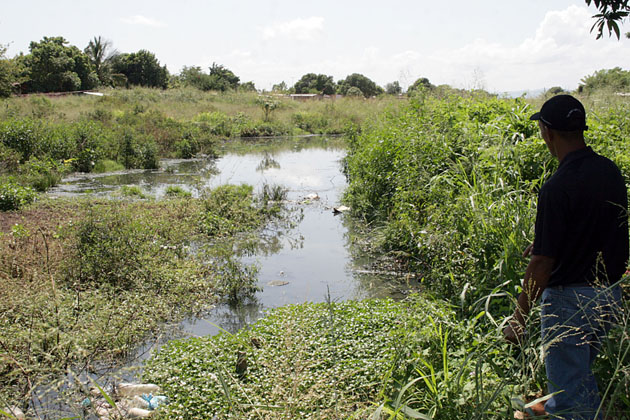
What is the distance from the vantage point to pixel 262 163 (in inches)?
754

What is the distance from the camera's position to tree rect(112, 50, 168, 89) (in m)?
54.2

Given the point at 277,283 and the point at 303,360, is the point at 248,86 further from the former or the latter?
the point at 303,360

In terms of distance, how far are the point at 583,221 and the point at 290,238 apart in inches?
282

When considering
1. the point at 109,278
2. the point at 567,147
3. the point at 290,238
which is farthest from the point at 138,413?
the point at 290,238

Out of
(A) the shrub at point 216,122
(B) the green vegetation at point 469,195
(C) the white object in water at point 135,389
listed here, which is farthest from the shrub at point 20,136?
(A) the shrub at point 216,122

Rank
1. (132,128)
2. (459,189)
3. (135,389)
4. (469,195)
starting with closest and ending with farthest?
(135,389) < (469,195) < (459,189) < (132,128)

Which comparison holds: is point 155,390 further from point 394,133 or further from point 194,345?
point 394,133

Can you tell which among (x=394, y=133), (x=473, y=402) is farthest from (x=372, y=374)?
(x=394, y=133)

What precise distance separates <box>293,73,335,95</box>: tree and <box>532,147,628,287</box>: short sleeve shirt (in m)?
66.9

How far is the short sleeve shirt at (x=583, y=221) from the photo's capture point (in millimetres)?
2434

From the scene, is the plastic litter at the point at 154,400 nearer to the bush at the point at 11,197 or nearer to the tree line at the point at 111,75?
the bush at the point at 11,197

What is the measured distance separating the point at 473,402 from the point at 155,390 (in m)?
2.51

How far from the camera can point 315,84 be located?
71250mm

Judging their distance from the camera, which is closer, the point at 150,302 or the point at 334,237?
the point at 150,302
